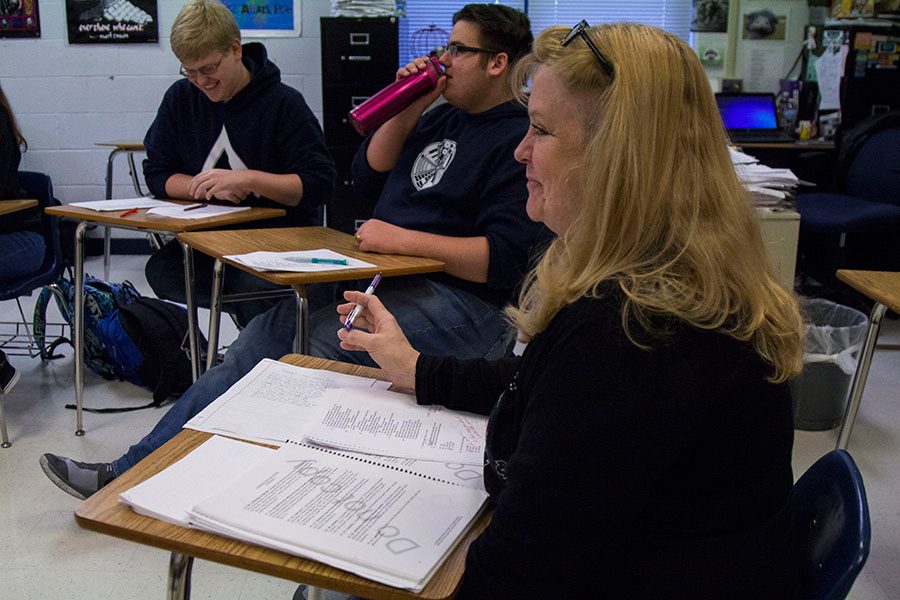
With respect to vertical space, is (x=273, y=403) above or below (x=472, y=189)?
below

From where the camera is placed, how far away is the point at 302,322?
5.20 ft

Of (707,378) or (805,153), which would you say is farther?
(805,153)

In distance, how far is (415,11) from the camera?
16.2 feet

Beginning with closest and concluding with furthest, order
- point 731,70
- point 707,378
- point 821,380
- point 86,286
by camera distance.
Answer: point 707,378 → point 821,380 → point 86,286 → point 731,70

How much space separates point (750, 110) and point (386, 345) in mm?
3874

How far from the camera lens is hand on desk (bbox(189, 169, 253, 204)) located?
2230 mm

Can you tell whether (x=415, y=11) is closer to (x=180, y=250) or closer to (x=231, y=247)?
(x=180, y=250)

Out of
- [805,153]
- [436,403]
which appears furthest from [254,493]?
[805,153]

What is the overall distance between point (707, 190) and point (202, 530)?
56 cm

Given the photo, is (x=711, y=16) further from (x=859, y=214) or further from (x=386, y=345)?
(x=386, y=345)

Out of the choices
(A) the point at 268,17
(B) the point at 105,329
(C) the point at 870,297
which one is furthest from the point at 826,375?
(A) the point at 268,17

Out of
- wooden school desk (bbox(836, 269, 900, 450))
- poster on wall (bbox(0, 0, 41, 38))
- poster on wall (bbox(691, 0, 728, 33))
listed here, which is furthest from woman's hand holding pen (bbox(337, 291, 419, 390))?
poster on wall (bbox(0, 0, 41, 38))

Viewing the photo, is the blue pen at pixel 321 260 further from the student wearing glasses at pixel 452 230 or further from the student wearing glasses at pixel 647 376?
the student wearing glasses at pixel 647 376

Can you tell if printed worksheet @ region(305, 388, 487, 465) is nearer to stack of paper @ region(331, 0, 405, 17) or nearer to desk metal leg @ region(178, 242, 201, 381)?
desk metal leg @ region(178, 242, 201, 381)
